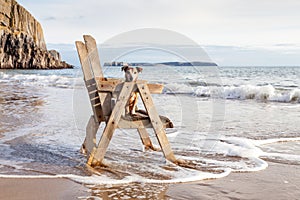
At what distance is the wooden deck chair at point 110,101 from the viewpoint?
5.24 m

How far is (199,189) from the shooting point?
4.61m

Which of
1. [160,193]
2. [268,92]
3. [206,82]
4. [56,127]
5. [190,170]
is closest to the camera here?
[160,193]

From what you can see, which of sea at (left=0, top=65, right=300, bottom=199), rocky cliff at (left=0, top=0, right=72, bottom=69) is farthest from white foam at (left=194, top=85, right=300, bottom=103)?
rocky cliff at (left=0, top=0, right=72, bottom=69)

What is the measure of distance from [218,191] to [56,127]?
536 centimetres

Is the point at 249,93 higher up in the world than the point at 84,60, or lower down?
lower down

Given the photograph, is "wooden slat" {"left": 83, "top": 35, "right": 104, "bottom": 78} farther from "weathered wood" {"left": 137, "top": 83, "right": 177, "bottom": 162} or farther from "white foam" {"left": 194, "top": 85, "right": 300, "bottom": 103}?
"white foam" {"left": 194, "top": 85, "right": 300, "bottom": 103}

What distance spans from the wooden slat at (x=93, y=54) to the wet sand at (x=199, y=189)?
1582mm

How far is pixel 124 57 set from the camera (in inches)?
241

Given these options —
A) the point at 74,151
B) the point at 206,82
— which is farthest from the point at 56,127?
the point at 206,82

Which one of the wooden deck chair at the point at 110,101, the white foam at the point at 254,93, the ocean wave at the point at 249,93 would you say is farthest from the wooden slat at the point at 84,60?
the white foam at the point at 254,93

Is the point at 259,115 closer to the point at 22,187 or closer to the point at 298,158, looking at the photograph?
the point at 298,158

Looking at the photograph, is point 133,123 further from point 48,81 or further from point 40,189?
point 48,81

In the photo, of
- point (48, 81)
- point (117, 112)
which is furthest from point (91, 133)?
point (48, 81)

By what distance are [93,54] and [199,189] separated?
2377mm
